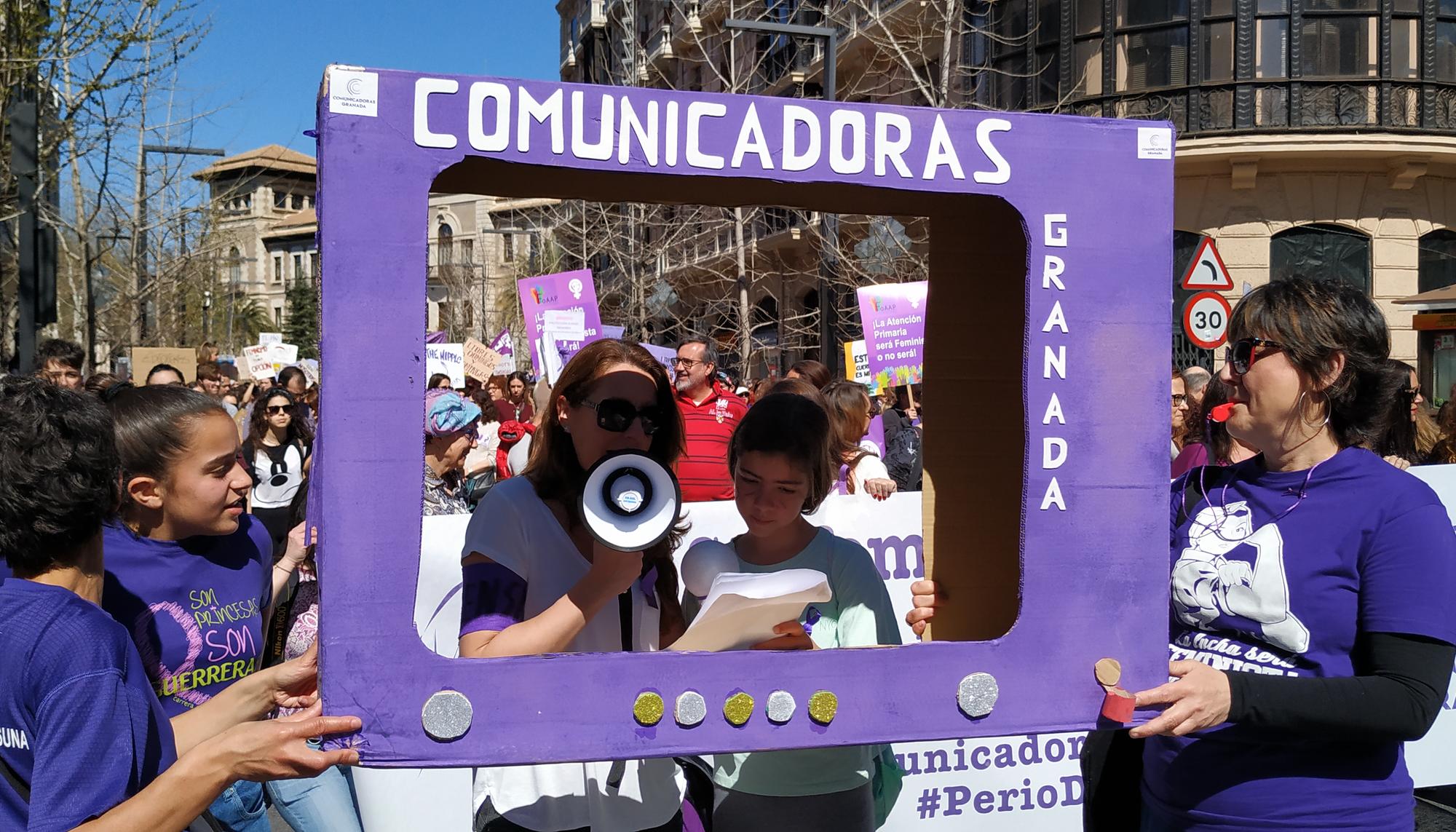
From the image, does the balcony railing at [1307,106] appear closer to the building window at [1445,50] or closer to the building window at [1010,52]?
the building window at [1445,50]

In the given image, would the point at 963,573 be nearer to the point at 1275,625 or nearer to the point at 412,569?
the point at 1275,625

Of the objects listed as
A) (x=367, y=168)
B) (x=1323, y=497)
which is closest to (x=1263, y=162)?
(x=1323, y=497)

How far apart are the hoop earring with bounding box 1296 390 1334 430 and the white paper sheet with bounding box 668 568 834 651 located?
0.99m

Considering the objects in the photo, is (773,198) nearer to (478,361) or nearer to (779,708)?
(779,708)

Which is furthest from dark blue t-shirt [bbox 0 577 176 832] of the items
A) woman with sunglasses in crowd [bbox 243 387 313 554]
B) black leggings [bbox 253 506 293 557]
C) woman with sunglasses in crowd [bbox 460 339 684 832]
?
woman with sunglasses in crowd [bbox 243 387 313 554]

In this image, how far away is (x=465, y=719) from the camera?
1672 millimetres

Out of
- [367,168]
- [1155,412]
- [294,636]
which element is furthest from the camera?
[294,636]

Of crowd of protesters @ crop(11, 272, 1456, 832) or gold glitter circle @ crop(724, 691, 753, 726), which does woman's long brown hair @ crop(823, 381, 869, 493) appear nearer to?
crowd of protesters @ crop(11, 272, 1456, 832)

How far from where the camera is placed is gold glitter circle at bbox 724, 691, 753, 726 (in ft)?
5.76

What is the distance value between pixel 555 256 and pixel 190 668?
25220mm

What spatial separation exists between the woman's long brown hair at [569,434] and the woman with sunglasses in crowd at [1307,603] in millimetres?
1004

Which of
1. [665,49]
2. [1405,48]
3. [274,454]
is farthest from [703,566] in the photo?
[1405,48]

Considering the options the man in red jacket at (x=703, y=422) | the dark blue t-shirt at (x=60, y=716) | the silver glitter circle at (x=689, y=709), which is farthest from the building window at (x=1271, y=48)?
the dark blue t-shirt at (x=60, y=716)

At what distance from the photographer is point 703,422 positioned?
239 inches
